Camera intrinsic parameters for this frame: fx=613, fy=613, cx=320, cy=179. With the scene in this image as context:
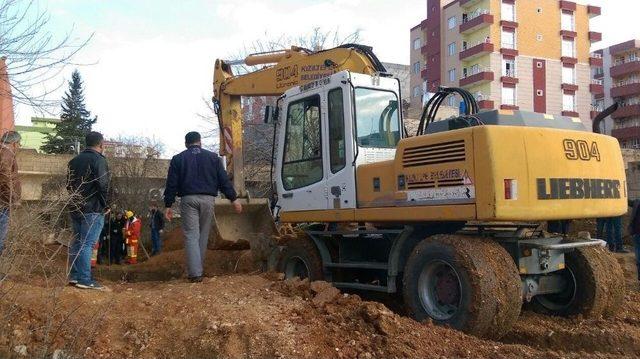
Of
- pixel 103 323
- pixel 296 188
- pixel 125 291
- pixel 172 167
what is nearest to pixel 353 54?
pixel 296 188

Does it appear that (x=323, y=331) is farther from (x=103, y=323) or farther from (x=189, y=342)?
(x=103, y=323)

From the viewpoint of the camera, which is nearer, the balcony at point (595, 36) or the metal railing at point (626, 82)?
the balcony at point (595, 36)

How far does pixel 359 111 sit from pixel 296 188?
1.39 m

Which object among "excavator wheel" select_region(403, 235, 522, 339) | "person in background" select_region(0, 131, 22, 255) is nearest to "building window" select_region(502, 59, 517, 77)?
"excavator wheel" select_region(403, 235, 522, 339)

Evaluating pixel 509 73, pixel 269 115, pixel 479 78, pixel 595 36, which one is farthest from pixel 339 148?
pixel 595 36

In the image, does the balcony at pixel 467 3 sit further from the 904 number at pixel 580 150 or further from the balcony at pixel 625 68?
the 904 number at pixel 580 150

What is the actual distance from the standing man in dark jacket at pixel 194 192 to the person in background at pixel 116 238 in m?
8.95

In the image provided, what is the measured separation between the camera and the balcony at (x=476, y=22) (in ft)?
171

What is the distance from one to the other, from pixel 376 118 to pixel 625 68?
67.9m

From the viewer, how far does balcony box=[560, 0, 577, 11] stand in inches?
2206

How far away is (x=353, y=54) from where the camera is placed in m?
8.12

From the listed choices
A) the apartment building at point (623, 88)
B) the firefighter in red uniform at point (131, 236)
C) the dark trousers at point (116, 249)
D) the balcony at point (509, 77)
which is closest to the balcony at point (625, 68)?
the apartment building at point (623, 88)

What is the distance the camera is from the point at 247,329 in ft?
16.7

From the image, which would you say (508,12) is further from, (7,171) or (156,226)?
(7,171)
